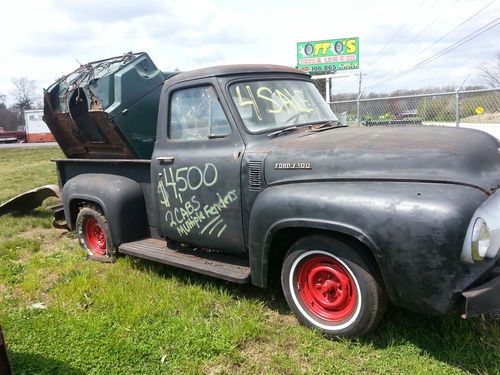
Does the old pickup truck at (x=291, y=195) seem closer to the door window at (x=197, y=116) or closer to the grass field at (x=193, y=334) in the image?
the door window at (x=197, y=116)

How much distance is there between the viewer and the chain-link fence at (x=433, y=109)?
9.39 metres

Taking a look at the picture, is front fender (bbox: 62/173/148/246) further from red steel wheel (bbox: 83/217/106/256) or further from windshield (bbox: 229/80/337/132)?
windshield (bbox: 229/80/337/132)

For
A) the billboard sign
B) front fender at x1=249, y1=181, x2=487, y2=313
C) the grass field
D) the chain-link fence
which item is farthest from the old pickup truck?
the billboard sign

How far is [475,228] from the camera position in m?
2.63

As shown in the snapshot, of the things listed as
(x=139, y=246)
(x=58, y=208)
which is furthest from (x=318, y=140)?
(x=58, y=208)

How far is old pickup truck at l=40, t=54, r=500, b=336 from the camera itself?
8.89ft

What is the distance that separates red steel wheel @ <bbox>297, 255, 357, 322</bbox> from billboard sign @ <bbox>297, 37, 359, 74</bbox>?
37.5 meters

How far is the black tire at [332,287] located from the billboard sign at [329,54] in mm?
37540

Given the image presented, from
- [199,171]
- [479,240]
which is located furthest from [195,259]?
[479,240]

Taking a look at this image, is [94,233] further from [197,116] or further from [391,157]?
[391,157]

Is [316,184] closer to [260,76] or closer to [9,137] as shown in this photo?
[260,76]

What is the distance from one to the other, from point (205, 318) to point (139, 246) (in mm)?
1270

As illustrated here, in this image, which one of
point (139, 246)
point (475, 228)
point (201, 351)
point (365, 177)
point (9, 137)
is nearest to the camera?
point (475, 228)

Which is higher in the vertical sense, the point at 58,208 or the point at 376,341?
the point at 58,208
